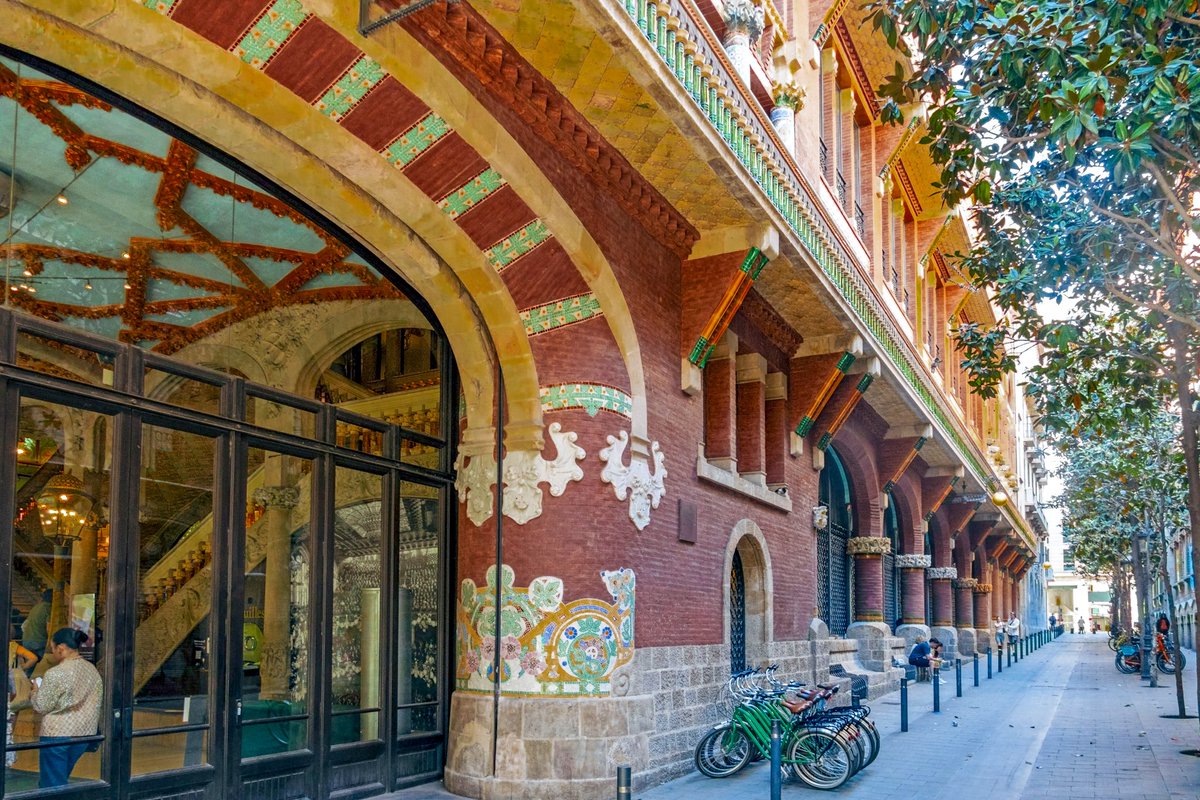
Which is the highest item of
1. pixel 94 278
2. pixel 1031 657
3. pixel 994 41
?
pixel 994 41

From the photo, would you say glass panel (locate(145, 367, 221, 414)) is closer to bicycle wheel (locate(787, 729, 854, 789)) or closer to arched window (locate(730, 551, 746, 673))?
bicycle wheel (locate(787, 729, 854, 789))

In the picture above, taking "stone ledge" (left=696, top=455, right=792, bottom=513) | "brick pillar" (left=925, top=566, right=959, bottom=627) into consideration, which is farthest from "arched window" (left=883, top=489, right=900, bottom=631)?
"stone ledge" (left=696, top=455, right=792, bottom=513)

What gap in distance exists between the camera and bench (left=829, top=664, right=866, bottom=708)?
720 inches

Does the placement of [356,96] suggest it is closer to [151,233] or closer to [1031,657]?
[151,233]

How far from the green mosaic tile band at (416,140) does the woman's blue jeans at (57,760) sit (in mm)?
4781

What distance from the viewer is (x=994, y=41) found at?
28.3 ft

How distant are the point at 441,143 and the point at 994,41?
4.34 meters

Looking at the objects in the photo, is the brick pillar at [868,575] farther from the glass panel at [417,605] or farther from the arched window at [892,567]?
the glass panel at [417,605]

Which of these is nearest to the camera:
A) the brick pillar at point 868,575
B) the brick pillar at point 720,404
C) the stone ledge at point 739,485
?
the stone ledge at point 739,485

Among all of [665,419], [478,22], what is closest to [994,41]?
[478,22]

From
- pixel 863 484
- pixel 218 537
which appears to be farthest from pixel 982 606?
pixel 218 537

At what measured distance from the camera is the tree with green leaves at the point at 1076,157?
799cm

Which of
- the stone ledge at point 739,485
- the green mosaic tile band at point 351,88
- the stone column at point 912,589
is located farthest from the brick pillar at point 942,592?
the green mosaic tile band at point 351,88

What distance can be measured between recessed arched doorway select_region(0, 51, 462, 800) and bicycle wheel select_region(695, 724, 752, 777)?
2562mm
